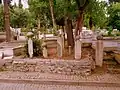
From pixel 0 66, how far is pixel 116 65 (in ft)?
15.1

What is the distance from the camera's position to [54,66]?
9328 mm

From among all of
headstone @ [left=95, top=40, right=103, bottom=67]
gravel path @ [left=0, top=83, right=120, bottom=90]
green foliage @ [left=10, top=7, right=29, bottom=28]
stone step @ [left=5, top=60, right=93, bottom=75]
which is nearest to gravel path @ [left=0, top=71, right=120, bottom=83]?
stone step @ [left=5, top=60, right=93, bottom=75]

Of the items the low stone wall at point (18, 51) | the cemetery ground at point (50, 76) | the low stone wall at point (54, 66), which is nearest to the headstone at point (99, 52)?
the cemetery ground at point (50, 76)

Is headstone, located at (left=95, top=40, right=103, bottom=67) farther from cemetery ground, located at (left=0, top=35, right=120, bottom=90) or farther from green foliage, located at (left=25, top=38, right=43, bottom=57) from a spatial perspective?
green foliage, located at (left=25, top=38, right=43, bottom=57)

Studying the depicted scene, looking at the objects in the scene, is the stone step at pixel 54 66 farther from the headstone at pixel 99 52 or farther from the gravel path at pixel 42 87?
the gravel path at pixel 42 87

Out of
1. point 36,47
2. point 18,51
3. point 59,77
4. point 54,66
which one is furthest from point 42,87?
point 18,51

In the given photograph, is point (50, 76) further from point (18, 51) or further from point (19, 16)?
point (19, 16)

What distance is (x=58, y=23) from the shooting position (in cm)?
2236

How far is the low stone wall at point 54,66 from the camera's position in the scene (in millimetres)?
9102

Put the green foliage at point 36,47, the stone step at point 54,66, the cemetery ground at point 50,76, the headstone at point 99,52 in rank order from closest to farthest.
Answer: the cemetery ground at point 50,76
the stone step at point 54,66
the headstone at point 99,52
the green foliage at point 36,47

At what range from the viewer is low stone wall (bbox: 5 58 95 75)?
9102mm

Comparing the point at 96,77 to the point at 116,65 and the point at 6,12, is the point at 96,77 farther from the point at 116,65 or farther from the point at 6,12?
the point at 6,12

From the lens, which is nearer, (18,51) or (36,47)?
(36,47)

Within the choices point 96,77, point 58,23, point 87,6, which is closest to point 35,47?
point 96,77
